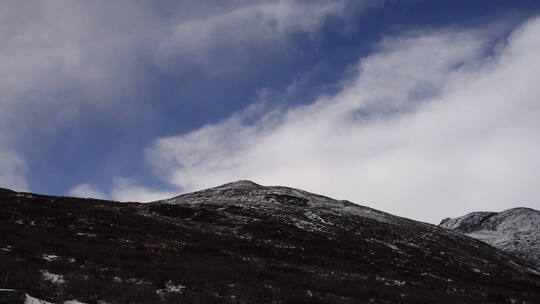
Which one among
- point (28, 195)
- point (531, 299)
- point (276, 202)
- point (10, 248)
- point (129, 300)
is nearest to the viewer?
point (129, 300)

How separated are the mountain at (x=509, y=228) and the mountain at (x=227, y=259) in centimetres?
4432

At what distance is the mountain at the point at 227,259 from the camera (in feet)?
58.1

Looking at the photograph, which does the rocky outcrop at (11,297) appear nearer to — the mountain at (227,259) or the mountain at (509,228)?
the mountain at (227,259)

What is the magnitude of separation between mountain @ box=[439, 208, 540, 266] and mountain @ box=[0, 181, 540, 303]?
44.3 meters

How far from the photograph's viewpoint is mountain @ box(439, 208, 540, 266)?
10231 centimetres

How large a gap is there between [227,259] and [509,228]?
127 m

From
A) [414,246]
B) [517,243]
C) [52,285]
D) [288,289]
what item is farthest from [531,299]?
[517,243]

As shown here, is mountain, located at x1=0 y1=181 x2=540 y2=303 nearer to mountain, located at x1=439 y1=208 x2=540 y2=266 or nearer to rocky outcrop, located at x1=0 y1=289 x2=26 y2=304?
rocky outcrop, located at x1=0 y1=289 x2=26 y2=304

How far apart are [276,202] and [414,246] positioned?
86.9ft

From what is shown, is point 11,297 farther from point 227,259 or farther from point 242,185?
point 242,185

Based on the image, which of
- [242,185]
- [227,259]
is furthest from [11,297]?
[242,185]

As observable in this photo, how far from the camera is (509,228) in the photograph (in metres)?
129

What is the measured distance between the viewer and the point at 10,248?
2153 centimetres

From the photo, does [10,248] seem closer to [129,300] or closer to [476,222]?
[129,300]
